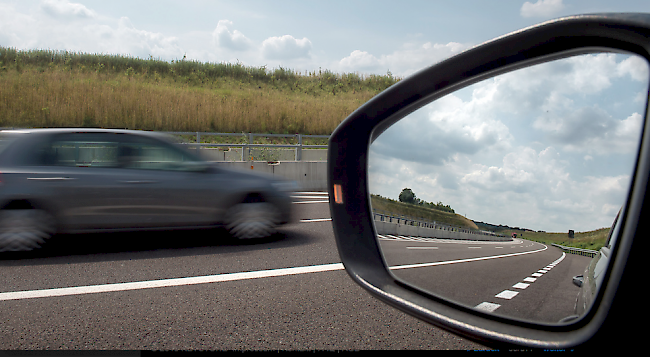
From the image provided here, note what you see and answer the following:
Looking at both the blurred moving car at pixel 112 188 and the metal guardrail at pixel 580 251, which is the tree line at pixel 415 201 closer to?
the metal guardrail at pixel 580 251

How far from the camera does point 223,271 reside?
450cm

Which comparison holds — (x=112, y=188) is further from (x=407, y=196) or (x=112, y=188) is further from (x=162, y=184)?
(x=407, y=196)

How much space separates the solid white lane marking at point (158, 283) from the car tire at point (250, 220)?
1.85 m

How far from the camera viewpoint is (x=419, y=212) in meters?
1.38

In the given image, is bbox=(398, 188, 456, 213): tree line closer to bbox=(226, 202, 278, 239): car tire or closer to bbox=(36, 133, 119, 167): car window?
bbox=(226, 202, 278, 239): car tire

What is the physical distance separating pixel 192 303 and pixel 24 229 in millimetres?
3199

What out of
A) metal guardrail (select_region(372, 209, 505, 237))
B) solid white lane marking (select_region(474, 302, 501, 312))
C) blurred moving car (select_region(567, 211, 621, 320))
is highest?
metal guardrail (select_region(372, 209, 505, 237))

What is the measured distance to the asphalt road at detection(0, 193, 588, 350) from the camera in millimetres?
2662

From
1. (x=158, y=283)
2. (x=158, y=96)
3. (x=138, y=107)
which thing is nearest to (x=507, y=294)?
(x=158, y=283)

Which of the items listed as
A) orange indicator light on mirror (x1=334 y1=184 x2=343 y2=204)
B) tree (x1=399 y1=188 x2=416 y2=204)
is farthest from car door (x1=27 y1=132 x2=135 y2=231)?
tree (x1=399 y1=188 x2=416 y2=204)

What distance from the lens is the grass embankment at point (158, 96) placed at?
2414 centimetres

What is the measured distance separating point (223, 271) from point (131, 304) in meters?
1.24

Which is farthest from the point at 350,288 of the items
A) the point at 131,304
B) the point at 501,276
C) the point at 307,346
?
the point at 501,276

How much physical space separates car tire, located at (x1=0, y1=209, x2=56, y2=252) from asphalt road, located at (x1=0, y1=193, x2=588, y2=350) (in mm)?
136
